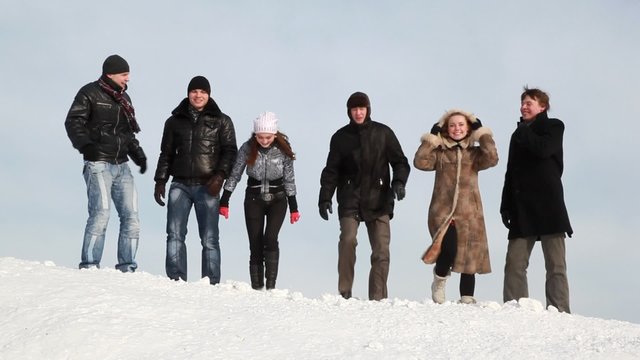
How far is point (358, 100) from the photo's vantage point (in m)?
8.55

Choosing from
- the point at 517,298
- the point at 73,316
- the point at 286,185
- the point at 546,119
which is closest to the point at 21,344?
the point at 73,316

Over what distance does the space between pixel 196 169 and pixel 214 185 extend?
12.0 inches

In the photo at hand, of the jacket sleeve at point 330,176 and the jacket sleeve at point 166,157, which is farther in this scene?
the jacket sleeve at point 166,157

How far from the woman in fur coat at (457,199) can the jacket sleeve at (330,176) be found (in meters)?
1.00

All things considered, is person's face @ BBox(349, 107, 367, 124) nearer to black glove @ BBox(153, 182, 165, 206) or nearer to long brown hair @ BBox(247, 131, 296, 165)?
long brown hair @ BBox(247, 131, 296, 165)

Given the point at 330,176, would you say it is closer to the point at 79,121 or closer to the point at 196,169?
the point at 196,169

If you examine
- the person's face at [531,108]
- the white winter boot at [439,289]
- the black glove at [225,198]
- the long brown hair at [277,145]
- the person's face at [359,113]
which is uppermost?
the person's face at [531,108]

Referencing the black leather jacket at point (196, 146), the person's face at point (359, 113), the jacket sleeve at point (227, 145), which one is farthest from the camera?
the jacket sleeve at point (227, 145)

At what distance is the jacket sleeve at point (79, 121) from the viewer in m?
8.28

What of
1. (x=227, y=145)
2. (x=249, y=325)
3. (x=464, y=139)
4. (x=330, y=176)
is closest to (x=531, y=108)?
(x=464, y=139)

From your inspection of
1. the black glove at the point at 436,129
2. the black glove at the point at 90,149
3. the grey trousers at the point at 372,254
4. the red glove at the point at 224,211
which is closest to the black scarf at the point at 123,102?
the black glove at the point at 90,149

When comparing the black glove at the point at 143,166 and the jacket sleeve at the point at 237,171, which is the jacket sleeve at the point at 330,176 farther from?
the black glove at the point at 143,166

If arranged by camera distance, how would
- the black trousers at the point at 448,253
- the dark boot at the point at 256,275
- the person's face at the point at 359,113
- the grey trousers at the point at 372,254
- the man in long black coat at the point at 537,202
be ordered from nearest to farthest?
the black trousers at the point at 448,253
the man in long black coat at the point at 537,202
the grey trousers at the point at 372,254
the person's face at the point at 359,113
the dark boot at the point at 256,275

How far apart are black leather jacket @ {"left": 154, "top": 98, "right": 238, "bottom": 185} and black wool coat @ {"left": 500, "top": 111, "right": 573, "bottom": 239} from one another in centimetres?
339
